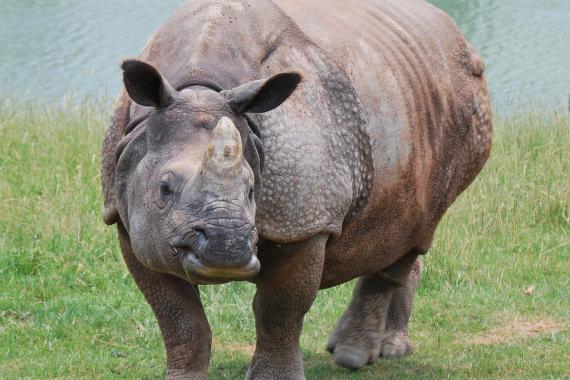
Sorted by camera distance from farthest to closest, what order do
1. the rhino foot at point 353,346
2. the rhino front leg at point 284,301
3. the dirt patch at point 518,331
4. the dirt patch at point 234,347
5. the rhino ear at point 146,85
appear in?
the dirt patch at point 518,331 → the dirt patch at point 234,347 → the rhino foot at point 353,346 → the rhino front leg at point 284,301 → the rhino ear at point 146,85

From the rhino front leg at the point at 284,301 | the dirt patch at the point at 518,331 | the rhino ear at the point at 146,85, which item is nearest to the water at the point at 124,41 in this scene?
the dirt patch at the point at 518,331

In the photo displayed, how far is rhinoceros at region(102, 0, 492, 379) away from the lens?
15.2 ft

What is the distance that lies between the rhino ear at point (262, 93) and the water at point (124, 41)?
423 inches

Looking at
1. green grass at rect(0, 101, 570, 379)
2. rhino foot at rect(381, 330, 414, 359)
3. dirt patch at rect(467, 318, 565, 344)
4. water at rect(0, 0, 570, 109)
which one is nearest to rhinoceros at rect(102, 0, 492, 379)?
rhino foot at rect(381, 330, 414, 359)

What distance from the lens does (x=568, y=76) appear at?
18.2m

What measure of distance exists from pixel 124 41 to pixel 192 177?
15.6 metres

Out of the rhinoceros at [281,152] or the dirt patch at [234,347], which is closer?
the rhinoceros at [281,152]

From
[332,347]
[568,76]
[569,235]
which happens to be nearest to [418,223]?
[332,347]

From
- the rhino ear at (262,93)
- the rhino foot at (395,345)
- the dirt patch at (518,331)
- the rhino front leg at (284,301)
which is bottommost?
the dirt patch at (518,331)

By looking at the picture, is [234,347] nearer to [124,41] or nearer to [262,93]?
[262,93]

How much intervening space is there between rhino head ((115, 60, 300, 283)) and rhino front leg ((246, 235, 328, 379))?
634 mm

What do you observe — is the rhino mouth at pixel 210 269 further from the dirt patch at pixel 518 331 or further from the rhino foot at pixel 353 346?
the dirt patch at pixel 518 331

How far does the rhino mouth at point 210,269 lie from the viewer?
4.41 meters

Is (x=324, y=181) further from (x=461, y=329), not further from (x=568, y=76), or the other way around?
(x=568, y=76)
